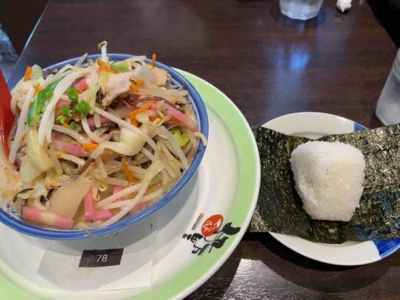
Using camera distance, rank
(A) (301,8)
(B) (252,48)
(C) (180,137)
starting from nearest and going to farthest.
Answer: (C) (180,137), (B) (252,48), (A) (301,8)

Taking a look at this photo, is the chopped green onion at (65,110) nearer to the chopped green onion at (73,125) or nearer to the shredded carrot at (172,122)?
the chopped green onion at (73,125)

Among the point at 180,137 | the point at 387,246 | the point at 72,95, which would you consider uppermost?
the point at 72,95

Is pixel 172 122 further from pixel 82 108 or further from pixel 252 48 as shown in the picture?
pixel 252 48

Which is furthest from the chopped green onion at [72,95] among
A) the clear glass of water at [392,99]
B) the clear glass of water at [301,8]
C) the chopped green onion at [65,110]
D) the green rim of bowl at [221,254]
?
the clear glass of water at [301,8]

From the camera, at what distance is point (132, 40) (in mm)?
1648

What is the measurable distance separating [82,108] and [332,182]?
71cm

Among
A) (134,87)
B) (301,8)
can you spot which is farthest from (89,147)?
(301,8)

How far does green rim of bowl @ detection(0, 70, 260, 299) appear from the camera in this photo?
2.44ft

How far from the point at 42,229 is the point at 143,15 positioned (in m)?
1.37

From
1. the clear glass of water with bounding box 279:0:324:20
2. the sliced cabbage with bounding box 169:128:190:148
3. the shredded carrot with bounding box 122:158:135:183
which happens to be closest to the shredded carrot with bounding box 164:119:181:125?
the sliced cabbage with bounding box 169:128:190:148

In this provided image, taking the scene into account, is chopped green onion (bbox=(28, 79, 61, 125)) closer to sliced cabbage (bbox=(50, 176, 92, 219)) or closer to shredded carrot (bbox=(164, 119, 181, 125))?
sliced cabbage (bbox=(50, 176, 92, 219))

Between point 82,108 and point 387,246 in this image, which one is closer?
point 82,108

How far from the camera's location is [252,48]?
5.22 feet

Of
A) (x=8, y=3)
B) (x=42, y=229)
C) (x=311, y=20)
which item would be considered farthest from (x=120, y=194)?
(x=8, y=3)
